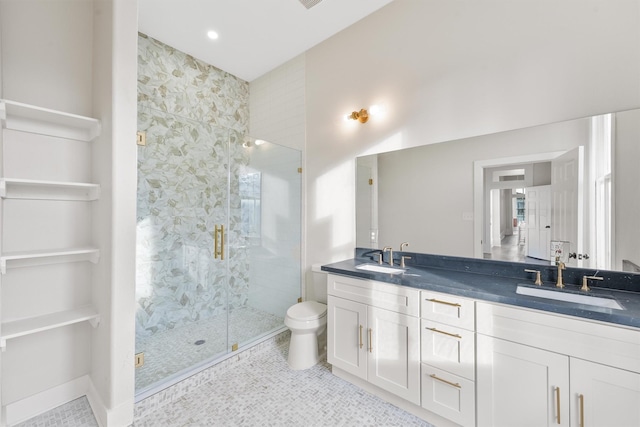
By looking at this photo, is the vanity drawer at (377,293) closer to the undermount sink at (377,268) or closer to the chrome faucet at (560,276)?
the undermount sink at (377,268)

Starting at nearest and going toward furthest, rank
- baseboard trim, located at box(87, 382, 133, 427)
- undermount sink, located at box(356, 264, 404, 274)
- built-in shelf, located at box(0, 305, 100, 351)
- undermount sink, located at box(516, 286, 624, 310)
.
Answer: undermount sink, located at box(516, 286, 624, 310)
built-in shelf, located at box(0, 305, 100, 351)
baseboard trim, located at box(87, 382, 133, 427)
undermount sink, located at box(356, 264, 404, 274)

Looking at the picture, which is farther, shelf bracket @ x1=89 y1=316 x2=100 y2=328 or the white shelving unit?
shelf bracket @ x1=89 y1=316 x2=100 y2=328

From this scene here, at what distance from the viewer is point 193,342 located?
2.38 metres

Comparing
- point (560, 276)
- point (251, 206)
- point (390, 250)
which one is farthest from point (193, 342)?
point (560, 276)

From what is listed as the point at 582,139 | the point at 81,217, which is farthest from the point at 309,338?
the point at 582,139

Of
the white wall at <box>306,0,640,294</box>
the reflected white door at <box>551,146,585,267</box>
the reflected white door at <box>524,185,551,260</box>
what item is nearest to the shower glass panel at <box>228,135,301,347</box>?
the white wall at <box>306,0,640,294</box>

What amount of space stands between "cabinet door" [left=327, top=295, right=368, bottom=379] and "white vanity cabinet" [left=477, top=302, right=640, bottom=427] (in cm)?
73

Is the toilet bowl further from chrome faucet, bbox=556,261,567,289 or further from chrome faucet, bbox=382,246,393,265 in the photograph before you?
chrome faucet, bbox=556,261,567,289

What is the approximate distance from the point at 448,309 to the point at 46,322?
2.39 meters

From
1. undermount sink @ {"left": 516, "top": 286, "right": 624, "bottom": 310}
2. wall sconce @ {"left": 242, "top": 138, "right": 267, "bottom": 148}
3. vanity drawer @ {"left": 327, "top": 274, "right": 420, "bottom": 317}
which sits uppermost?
wall sconce @ {"left": 242, "top": 138, "right": 267, "bottom": 148}

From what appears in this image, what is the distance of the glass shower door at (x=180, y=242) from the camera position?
2.19m

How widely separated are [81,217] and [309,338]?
1.94 metres

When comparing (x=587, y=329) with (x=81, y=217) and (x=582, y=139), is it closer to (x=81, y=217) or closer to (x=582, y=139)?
(x=582, y=139)

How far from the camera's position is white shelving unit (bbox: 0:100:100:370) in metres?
1.50
